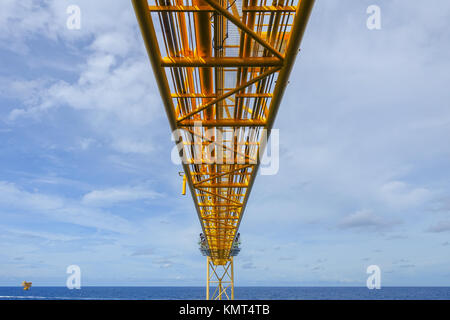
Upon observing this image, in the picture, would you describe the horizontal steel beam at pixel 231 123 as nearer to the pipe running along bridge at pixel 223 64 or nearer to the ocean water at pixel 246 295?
the pipe running along bridge at pixel 223 64

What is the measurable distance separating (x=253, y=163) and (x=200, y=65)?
4.30 metres

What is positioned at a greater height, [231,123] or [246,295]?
[231,123]

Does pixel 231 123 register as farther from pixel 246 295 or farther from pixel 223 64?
pixel 246 295

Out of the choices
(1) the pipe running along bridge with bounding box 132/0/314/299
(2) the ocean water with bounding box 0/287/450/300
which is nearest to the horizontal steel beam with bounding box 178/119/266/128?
(1) the pipe running along bridge with bounding box 132/0/314/299

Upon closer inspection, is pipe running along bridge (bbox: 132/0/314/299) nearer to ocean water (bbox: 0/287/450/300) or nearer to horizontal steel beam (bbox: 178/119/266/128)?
horizontal steel beam (bbox: 178/119/266/128)

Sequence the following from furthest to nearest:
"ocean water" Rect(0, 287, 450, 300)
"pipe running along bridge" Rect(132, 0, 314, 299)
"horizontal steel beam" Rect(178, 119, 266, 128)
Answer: "ocean water" Rect(0, 287, 450, 300) → "horizontal steel beam" Rect(178, 119, 266, 128) → "pipe running along bridge" Rect(132, 0, 314, 299)

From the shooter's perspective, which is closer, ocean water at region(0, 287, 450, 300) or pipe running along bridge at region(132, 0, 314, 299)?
pipe running along bridge at region(132, 0, 314, 299)

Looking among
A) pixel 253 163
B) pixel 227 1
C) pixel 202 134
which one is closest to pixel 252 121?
pixel 202 134

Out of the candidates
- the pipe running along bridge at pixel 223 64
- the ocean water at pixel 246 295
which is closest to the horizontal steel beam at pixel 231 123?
the pipe running along bridge at pixel 223 64

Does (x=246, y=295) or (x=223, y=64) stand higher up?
(x=223, y=64)

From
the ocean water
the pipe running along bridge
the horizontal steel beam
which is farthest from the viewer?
the ocean water

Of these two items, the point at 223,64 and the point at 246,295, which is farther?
the point at 246,295

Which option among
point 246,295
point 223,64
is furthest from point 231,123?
point 246,295
